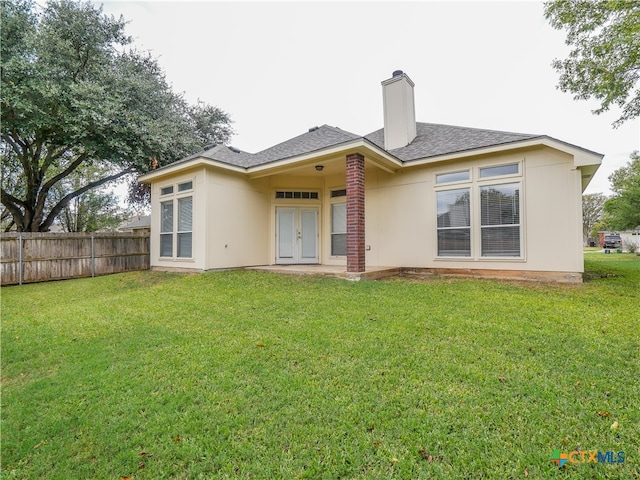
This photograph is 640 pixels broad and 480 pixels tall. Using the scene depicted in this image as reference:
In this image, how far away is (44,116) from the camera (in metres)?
9.48

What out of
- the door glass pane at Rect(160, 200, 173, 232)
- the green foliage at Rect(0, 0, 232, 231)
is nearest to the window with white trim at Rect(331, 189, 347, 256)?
the door glass pane at Rect(160, 200, 173, 232)

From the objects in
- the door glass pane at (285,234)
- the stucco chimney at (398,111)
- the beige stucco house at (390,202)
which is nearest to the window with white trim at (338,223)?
the beige stucco house at (390,202)

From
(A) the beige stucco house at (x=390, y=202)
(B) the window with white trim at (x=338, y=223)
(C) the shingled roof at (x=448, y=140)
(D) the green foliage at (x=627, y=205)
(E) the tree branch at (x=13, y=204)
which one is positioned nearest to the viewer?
(A) the beige stucco house at (x=390, y=202)

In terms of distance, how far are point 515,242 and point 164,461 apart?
25.2ft

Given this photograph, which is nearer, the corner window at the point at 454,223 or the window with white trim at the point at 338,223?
the corner window at the point at 454,223

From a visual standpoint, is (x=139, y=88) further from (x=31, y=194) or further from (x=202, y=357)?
(x=202, y=357)

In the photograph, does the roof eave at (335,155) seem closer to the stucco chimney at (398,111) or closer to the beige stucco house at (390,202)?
the beige stucco house at (390,202)

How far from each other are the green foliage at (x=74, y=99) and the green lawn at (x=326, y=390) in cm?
768

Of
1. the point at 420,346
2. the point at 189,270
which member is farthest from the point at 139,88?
the point at 420,346

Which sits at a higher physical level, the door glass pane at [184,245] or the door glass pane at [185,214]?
the door glass pane at [185,214]

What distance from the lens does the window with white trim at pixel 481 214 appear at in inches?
280

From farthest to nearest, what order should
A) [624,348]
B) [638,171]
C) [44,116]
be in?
[638,171]
[44,116]
[624,348]

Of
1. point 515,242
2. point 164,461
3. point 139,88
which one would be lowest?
point 164,461

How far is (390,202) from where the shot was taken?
28.8ft
